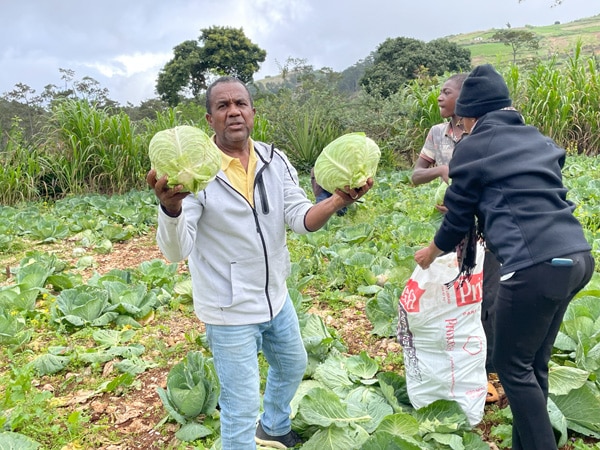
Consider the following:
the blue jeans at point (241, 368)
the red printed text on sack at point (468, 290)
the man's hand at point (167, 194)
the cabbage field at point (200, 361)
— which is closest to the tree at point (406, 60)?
the cabbage field at point (200, 361)

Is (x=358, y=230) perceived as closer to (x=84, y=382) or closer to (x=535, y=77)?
(x=84, y=382)

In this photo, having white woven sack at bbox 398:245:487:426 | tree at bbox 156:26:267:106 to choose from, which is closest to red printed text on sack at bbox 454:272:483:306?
white woven sack at bbox 398:245:487:426

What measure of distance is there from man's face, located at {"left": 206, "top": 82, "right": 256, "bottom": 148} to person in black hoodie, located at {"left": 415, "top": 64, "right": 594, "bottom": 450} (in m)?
0.83

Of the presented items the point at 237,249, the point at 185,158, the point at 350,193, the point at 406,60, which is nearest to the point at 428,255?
the point at 350,193

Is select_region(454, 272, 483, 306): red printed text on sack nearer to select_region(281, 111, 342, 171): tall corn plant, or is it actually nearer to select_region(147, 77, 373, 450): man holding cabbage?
select_region(147, 77, 373, 450): man holding cabbage

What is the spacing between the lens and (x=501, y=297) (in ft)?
5.92

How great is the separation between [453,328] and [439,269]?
0.92ft

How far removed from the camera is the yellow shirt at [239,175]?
73.6 inches

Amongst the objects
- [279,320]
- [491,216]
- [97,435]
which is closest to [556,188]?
Result: [491,216]

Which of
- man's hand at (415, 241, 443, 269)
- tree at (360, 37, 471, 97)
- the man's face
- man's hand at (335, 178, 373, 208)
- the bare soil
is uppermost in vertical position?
tree at (360, 37, 471, 97)

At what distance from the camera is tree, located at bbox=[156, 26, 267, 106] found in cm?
2717

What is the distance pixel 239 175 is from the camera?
6.25ft

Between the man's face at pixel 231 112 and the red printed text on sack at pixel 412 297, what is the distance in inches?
41.8

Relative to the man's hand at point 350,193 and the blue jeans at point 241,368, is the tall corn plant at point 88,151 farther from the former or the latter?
the man's hand at point 350,193
